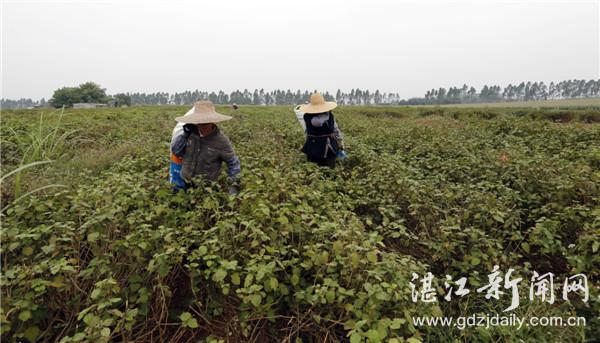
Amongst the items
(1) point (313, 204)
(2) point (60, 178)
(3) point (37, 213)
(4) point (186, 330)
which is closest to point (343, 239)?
(1) point (313, 204)

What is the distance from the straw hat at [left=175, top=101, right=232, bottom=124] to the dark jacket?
200 centimetres

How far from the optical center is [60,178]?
408 cm

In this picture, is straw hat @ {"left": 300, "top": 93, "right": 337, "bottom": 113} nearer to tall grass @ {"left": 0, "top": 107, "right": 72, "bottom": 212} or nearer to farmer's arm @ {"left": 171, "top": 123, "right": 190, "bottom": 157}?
farmer's arm @ {"left": 171, "top": 123, "right": 190, "bottom": 157}

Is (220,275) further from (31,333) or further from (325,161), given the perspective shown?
(325,161)

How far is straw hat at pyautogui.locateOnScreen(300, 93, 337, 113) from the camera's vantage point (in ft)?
16.5

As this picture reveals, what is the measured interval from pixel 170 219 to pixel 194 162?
0.76 metres

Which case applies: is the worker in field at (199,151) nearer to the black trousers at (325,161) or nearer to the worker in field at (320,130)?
the worker in field at (320,130)

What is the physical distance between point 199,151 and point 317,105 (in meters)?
2.30

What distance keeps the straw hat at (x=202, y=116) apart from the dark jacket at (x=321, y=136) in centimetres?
200

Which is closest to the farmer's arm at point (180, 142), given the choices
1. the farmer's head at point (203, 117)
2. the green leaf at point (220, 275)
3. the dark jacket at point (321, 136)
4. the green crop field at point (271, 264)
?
the farmer's head at point (203, 117)

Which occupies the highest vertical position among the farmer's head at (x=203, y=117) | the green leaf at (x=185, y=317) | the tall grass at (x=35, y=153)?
the farmer's head at (x=203, y=117)

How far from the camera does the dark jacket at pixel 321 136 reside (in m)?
5.11

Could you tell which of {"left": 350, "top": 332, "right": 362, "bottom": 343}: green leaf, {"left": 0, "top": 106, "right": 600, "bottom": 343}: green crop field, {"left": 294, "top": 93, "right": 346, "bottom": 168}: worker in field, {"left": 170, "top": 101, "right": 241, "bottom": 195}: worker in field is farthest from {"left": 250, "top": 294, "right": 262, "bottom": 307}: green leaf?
{"left": 294, "top": 93, "right": 346, "bottom": 168}: worker in field

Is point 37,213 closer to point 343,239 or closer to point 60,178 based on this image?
point 60,178
